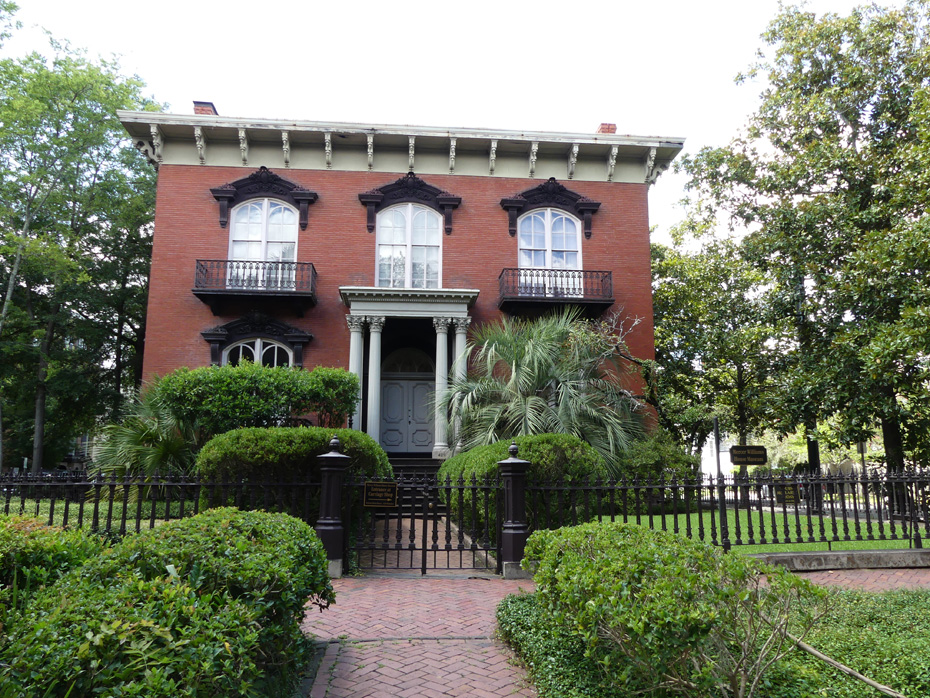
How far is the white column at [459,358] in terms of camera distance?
14.6 m

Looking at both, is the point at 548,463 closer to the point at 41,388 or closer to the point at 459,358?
the point at 459,358

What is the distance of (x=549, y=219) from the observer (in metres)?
18.7

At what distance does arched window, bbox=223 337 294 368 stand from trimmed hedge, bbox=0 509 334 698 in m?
13.2

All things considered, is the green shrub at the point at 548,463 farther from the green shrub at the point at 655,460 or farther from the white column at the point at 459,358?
the white column at the point at 459,358

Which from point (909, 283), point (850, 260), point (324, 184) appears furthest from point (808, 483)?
point (324, 184)

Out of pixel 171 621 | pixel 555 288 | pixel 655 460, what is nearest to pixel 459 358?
pixel 555 288

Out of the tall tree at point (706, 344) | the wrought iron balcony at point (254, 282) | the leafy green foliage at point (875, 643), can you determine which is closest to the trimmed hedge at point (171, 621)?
the leafy green foliage at point (875, 643)

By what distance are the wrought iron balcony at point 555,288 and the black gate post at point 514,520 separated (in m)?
9.46

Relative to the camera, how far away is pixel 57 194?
69.7ft

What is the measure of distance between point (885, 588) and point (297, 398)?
10388 mm

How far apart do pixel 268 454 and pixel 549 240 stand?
1181 centimetres

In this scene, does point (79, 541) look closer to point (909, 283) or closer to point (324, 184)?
point (909, 283)

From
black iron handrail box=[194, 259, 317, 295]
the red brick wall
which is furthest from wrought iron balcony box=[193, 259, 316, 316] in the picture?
the red brick wall

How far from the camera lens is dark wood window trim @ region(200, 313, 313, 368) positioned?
17094 mm
